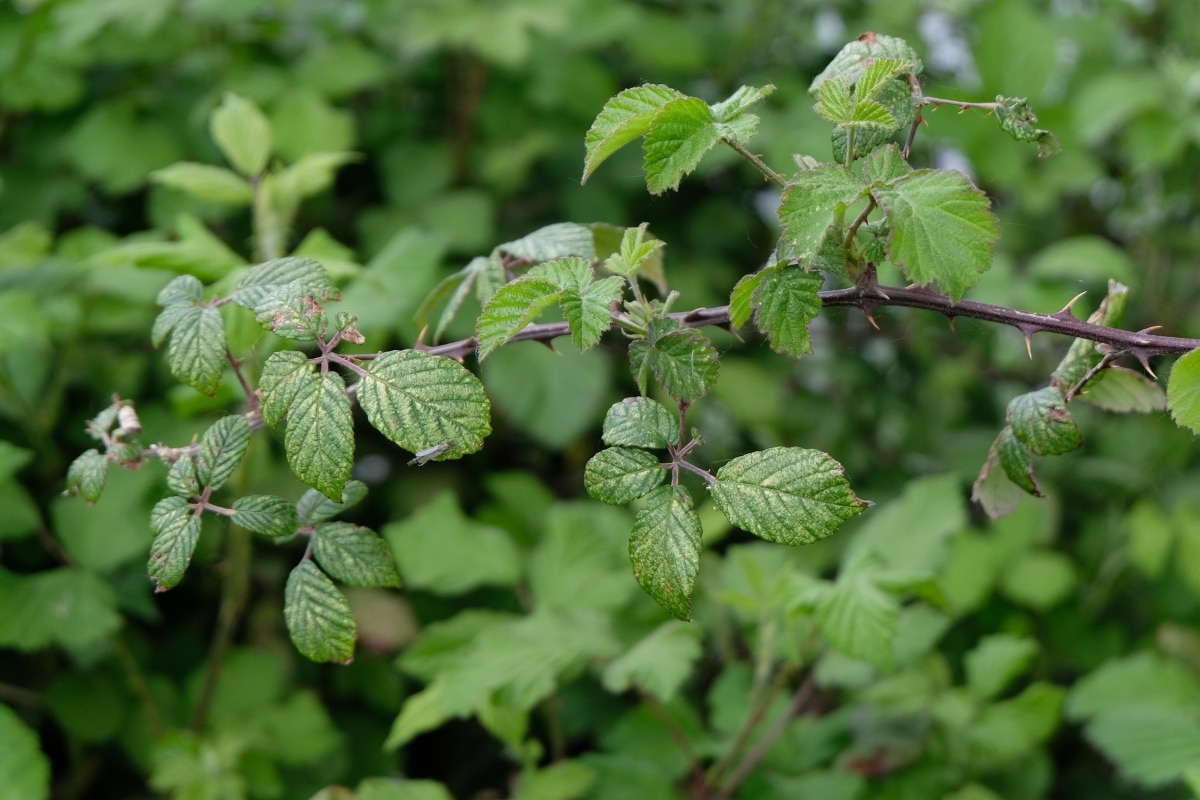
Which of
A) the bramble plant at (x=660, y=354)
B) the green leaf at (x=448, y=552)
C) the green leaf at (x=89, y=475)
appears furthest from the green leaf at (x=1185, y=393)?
the green leaf at (x=448, y=552)

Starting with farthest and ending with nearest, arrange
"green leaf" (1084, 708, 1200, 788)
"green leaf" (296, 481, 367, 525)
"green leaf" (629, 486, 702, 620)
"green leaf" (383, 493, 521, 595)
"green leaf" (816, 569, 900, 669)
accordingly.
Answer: "green leaf" (383, 493, 521, 595) → "green leaf" (1084, 708, 1200, 788) → "green leaf" (816, 569, 900, 669) → "green leaf" (296, 481, 367, 525) → "green leaf" (629, 486, 702, 620)

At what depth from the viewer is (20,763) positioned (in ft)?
3.01

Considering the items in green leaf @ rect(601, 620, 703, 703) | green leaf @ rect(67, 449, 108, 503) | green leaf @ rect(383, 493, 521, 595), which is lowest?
green leaf @ rect(383, 493, 521, 595)

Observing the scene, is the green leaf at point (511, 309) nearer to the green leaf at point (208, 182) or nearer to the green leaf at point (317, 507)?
the green leaf at point (317, 507)

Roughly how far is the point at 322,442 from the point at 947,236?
344mm

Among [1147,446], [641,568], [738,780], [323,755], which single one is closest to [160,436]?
[323,755]

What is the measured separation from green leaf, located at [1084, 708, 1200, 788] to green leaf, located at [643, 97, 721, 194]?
80 cm

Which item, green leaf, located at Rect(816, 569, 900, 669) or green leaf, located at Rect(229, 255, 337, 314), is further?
green leaf, located at Rect(816, 569, 900, 669)

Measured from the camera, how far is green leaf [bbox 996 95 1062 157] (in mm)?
619

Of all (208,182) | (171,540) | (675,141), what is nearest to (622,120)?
(675,141)

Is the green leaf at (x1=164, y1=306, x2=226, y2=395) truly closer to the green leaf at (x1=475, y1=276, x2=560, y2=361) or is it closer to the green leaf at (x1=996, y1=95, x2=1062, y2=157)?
the green leaf at (x1=475, y1=276, x2=560, y2=361)

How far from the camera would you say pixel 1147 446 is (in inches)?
65.6

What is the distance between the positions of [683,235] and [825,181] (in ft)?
3.86

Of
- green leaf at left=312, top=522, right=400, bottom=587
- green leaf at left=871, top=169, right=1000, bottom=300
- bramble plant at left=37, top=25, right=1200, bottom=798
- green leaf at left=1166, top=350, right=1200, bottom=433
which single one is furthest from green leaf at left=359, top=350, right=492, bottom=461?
green leaf at left=1166, top=350, right=1200, bottom=433
